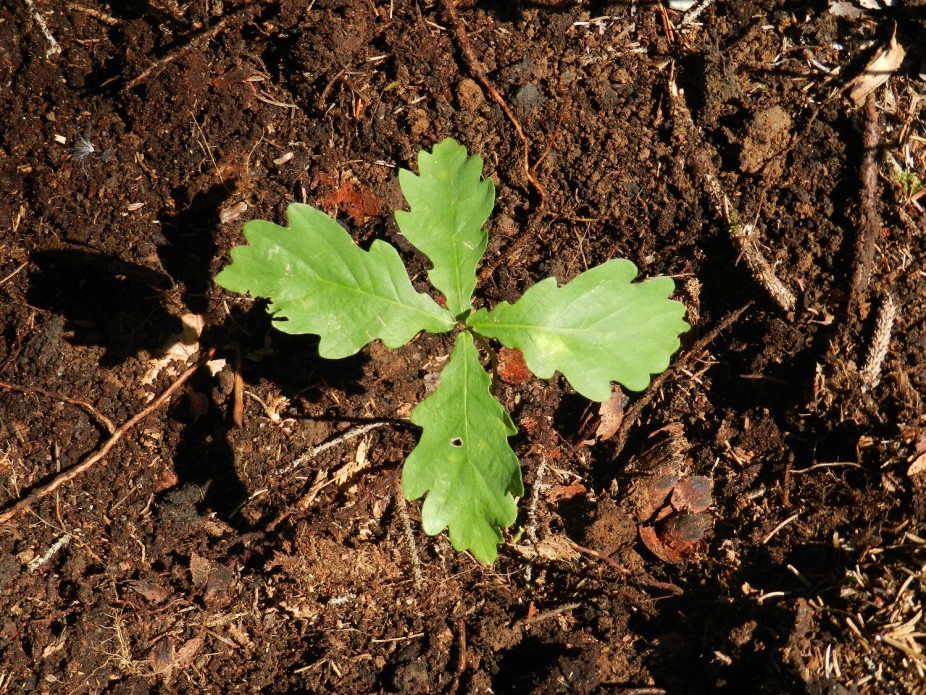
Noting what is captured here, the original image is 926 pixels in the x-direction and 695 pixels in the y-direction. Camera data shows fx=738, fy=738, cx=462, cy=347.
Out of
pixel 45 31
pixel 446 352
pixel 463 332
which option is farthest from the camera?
pixel 446 352

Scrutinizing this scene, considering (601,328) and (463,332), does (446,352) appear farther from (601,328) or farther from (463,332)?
(601,328)

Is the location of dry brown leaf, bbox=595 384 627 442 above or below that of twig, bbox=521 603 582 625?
above

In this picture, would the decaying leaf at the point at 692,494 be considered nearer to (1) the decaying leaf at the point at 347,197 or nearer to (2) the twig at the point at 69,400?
(1) the decaying leaf at the point at 347,197

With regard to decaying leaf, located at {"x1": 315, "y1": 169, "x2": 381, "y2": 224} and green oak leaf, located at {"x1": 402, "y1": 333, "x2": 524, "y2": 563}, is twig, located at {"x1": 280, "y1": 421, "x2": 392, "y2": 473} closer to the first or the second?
green oak leaf, located at {"x1": 402, "y1": 333, "x2": 524, "y2": 563}

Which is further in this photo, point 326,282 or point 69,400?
point 69,400

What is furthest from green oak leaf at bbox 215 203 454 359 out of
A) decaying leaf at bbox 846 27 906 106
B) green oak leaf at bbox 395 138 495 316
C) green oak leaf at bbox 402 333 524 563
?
decaying leaf at bbox 846 27 906 106

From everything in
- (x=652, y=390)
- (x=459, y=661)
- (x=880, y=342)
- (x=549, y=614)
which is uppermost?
(x=880, y=342)

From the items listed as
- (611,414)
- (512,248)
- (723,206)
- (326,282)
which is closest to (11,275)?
(326,282)

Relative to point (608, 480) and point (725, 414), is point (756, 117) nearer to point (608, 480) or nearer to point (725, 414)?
point (725, 414)

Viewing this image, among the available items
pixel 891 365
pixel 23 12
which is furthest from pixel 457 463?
pixel 23 12
